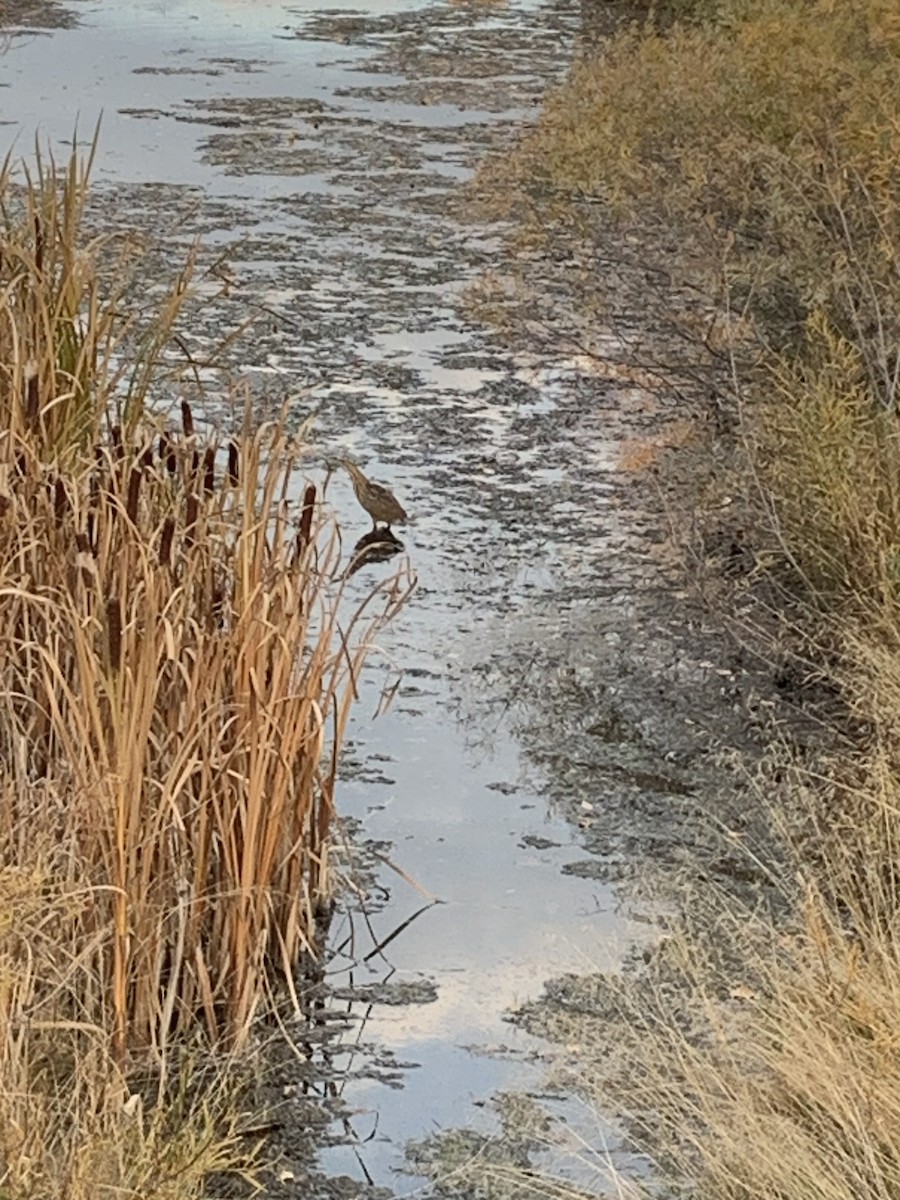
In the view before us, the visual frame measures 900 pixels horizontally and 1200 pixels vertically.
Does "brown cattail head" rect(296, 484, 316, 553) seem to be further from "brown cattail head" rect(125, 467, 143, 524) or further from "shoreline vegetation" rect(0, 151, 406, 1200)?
"brown cattail head" rect(125, 467, 143, 524)

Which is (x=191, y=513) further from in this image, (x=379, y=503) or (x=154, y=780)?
(x=379, y=503)

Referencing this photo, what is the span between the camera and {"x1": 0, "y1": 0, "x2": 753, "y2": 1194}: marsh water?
3.85 meters

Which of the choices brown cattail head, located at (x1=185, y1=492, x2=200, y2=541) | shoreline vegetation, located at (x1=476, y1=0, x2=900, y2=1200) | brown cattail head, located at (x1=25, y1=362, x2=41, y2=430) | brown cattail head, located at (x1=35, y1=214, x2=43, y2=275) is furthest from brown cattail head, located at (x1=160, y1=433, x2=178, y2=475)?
shoreline vegetation, located at (x1=476, y1=0, x2=900, y2=1200)

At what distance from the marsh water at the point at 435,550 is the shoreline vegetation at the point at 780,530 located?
20 centimetres

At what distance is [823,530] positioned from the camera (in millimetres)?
5230

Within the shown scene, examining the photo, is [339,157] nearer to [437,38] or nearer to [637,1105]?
[437,38]

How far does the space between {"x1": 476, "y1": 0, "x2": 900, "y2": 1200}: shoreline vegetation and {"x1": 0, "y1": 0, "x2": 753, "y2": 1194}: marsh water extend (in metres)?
0.20

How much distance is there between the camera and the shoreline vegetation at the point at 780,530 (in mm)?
2977

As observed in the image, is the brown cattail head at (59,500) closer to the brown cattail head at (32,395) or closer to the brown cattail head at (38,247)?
the brown cattail head at (32,395)

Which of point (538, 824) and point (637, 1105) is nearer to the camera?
point (637, 1105)

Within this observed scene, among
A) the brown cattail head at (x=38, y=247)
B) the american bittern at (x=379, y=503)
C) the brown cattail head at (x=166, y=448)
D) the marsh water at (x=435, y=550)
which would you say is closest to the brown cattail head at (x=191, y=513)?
the brown cattail head at (x=166, y=448)

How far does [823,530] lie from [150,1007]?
2.34 meters

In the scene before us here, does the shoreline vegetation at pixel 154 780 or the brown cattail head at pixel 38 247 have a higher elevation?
the brown cattail head at pixel 38 247

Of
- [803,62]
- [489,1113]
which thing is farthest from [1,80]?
[489,1113]
